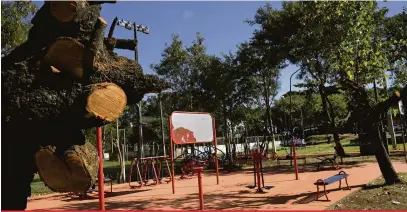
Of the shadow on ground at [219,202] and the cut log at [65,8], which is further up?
the cut log at [65,8]

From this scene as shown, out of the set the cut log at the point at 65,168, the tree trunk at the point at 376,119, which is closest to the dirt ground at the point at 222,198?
the tree trunk at the point at 376,119

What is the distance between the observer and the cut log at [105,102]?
8.43 ft

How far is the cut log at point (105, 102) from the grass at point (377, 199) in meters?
6.00

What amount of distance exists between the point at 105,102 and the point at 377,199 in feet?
23.7

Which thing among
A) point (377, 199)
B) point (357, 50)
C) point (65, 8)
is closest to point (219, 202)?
point (377, 199)

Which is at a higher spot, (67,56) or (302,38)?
(302,38)

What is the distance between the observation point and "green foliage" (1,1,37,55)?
11.0 metres

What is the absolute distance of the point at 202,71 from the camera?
21.1 meters

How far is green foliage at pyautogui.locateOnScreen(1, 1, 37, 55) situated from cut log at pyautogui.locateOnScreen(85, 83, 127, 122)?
9.50m

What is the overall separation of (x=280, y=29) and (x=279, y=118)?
108 feet

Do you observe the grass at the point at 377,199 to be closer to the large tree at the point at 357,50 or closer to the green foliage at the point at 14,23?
the large tree at the point at 357,50

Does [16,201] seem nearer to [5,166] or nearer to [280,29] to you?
[5,166]

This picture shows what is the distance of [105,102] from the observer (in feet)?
8.67

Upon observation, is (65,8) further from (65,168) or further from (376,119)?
(376,119)
